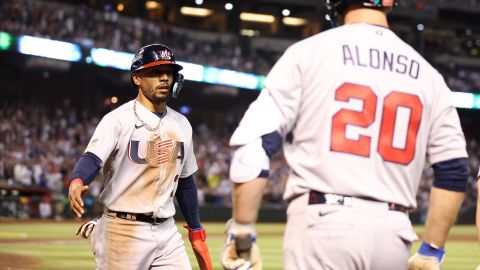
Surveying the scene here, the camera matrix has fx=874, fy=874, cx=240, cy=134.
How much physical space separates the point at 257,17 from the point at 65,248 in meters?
33.2

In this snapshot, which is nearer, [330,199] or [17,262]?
[330,199]

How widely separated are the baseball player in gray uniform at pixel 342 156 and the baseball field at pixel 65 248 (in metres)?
9.02

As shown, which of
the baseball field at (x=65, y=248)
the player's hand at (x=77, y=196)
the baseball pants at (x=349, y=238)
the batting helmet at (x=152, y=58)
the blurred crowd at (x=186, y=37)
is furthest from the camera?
the blurred crowd at (x=186, y=37)

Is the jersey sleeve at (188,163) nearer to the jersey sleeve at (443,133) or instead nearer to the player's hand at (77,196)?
the player's hand at (77,196)

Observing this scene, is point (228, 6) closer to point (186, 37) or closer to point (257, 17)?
point (257, 17)

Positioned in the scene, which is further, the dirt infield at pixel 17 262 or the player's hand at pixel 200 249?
the dirt infield at pixel 17 262

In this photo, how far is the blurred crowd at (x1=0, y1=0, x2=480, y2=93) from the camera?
102 ft

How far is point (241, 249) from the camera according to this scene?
10.5ft

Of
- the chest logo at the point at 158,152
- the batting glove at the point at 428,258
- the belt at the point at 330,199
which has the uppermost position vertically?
the belt at the point at 330,199

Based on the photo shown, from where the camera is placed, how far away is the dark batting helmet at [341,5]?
335 centimetres

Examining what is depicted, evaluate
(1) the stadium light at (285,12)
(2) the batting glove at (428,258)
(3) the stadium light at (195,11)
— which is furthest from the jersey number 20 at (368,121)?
(1) the stadium light at (285,12)

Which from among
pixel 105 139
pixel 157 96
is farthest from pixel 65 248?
pixel 105 139

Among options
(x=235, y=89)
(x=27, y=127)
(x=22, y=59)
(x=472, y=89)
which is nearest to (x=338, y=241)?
(x=27, y=127)

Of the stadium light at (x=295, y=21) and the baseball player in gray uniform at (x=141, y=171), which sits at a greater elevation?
the stadium light at (x=295, y=21)
